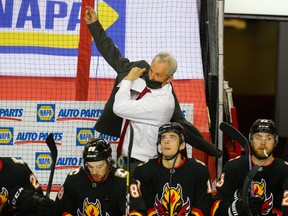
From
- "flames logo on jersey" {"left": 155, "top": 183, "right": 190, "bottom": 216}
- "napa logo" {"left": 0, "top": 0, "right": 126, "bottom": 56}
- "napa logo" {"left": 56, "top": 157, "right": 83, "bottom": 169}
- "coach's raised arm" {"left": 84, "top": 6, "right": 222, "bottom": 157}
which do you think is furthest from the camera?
"napa logo" {"left": 0, "top": 0, "right": 126, "bottom": 56}

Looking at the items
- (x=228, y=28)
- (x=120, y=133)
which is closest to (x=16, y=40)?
(x=120, y=133)

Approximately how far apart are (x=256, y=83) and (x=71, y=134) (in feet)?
9.65

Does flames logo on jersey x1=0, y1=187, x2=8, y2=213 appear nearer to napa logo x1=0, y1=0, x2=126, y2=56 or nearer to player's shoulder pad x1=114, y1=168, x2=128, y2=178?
player's shoulder pad x1=114, y1=168, x2=128, y2=178

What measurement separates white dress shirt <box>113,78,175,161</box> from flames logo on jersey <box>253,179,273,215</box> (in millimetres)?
913

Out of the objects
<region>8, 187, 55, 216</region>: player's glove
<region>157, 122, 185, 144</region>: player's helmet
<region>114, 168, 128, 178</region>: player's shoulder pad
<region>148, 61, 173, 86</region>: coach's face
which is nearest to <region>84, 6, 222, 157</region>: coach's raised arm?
<region>148, 61, 173, 86</region>: coach's face

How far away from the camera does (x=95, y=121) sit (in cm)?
934

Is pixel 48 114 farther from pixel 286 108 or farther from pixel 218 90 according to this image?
pixel 286 108

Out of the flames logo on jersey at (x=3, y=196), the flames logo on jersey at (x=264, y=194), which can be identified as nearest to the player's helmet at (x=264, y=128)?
the flames logo on jersey at (x=264, y=194)

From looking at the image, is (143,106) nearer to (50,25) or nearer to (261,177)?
(261,177)

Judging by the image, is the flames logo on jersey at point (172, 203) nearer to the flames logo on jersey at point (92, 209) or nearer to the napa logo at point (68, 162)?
the flames logo on jersey at point (92, 209)

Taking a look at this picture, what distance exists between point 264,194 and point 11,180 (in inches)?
72.9

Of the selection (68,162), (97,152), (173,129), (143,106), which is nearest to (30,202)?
(97,152)

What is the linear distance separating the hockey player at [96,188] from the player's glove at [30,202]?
217 mm

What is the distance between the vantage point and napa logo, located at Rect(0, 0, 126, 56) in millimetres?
9773
